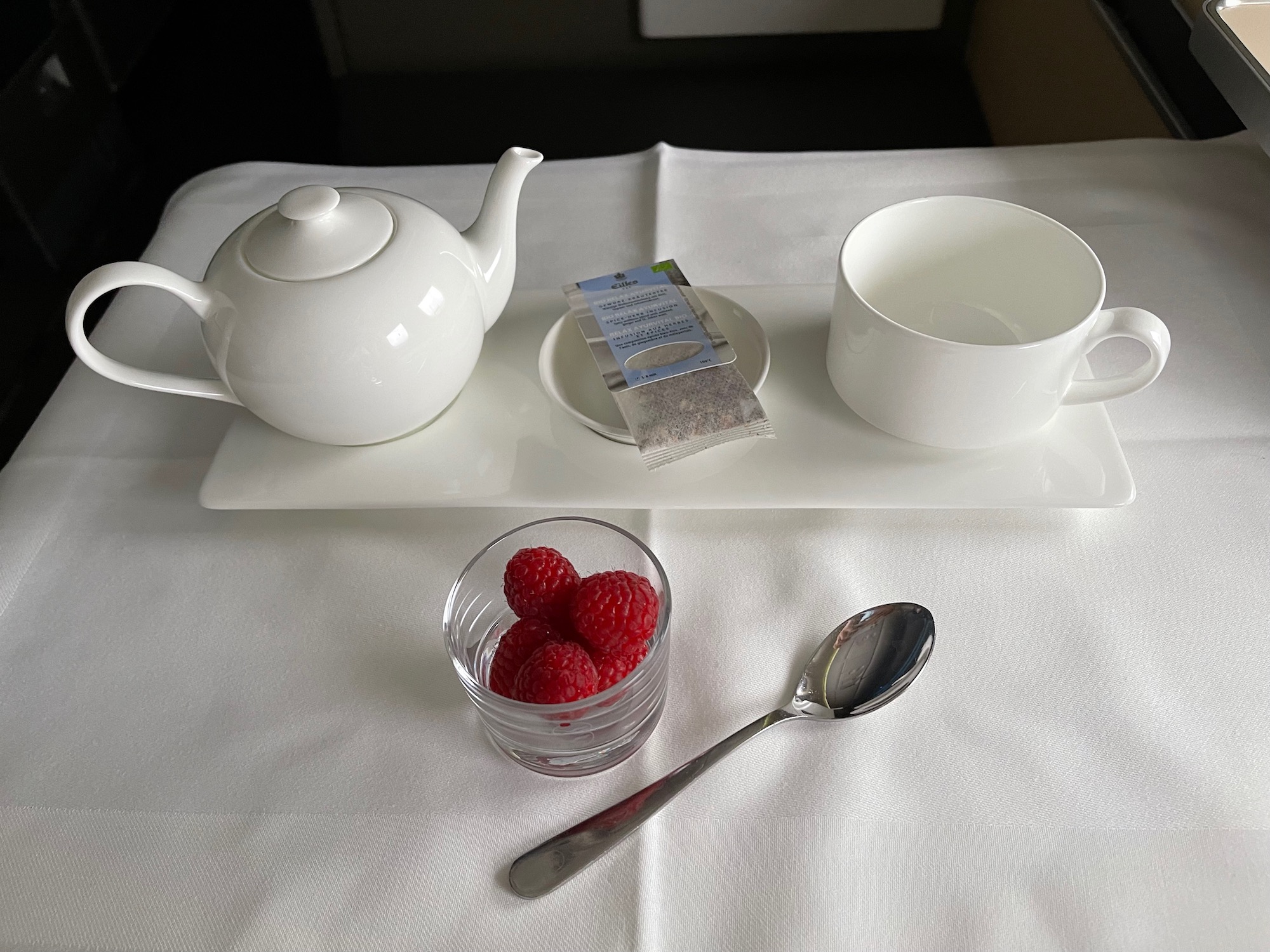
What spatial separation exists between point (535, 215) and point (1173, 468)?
Answer: 0.50 m

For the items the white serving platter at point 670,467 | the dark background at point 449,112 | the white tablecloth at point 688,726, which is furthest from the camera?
the dark background at point 449,112

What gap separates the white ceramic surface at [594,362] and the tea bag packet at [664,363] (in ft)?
0.05

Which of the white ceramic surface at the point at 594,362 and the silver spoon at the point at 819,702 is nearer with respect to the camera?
the silver spoon at the point at 819,702

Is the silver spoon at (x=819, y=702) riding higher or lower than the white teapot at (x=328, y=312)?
lower

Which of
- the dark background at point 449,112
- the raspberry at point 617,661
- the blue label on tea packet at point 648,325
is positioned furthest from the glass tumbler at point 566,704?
the dark background at point 449,112

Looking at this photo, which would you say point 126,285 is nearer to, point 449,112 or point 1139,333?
point 1139,333

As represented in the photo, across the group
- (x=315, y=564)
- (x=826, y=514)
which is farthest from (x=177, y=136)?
(x=826, y=514)

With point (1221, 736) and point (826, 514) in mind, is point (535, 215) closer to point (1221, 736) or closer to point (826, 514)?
point (826, 514)

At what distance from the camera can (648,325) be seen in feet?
1.86

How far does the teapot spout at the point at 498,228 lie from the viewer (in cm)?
55

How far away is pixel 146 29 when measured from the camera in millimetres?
1780

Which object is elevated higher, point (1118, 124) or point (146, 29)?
point (1118, 124)

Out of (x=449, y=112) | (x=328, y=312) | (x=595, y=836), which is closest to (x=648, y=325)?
(x=328, y=312)

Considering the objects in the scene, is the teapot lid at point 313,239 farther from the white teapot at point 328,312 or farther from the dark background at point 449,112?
the dark background at point 449,112
